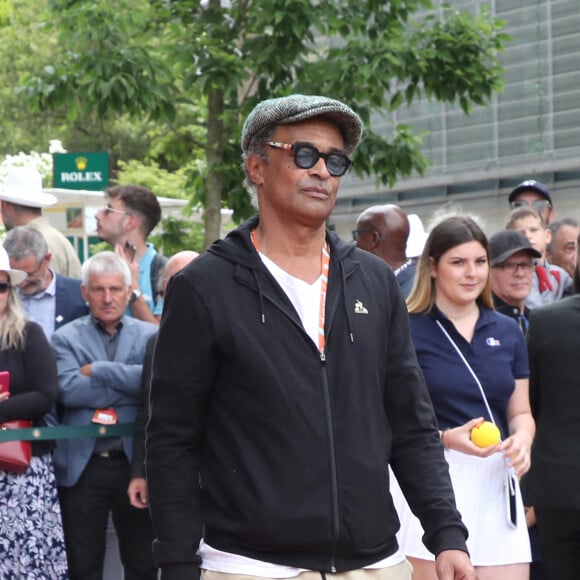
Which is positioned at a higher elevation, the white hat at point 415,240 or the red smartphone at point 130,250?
the red smartphone at point 130,250

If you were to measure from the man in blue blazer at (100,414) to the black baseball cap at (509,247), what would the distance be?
6.92ft

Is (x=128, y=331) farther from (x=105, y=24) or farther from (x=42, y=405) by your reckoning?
(x=105, y=24)

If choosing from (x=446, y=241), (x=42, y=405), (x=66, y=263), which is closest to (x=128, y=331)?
(x=42, y=405)

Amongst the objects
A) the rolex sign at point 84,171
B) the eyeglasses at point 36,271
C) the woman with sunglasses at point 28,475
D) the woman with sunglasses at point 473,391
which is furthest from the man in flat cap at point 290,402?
the rolex sign at point 84,171

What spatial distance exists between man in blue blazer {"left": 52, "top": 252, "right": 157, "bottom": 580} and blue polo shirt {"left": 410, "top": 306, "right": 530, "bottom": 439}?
213 centimetres

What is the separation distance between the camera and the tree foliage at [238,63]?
12.9 meters

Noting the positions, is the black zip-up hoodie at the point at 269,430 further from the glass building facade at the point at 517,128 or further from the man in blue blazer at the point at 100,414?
the glass building facade at the point at 517,128

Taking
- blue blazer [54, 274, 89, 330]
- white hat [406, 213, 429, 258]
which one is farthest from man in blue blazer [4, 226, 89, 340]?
white hat [406, 213, 429, 258]

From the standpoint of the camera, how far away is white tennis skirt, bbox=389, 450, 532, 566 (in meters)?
6.30

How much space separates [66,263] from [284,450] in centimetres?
612

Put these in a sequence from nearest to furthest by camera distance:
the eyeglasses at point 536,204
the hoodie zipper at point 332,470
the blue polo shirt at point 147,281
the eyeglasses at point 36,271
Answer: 1. the hoodie zipper at point 332,470
2. the eyeglasses at point 36,271
3. the blue polo shirt at point 147,281
4. the eyeglasses at point 536,204

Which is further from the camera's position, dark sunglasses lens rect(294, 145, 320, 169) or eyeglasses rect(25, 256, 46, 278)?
eyeglasses rect(25, 256, 46, 278)

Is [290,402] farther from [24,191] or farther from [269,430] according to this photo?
[24,191]

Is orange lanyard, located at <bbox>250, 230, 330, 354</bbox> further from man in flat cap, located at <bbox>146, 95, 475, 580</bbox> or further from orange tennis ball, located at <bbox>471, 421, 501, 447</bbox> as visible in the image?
orange tennis ball, located at <bbox>471, 421, 501, 447</bbox>
